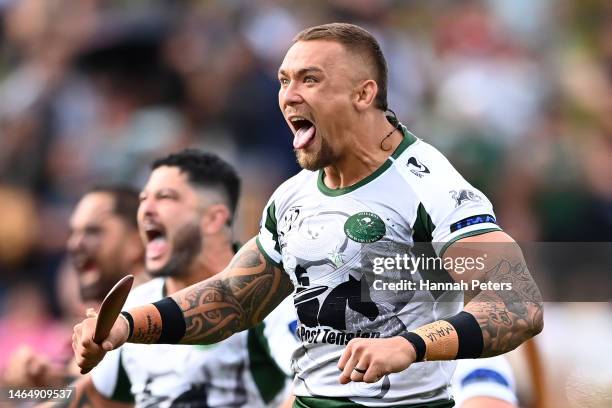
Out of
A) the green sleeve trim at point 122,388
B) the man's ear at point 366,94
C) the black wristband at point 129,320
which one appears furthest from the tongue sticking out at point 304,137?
the green sleeve trim at point 122,388

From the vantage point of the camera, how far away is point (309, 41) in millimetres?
5203

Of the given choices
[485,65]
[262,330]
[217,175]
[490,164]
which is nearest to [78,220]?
[217,175]

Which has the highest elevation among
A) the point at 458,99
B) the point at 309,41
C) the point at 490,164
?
the point at 458,99

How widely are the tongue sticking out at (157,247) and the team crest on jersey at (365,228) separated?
2.38 meters

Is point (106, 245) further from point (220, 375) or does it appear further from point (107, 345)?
point (107, 345)

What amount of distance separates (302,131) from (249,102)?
5937 millimetres

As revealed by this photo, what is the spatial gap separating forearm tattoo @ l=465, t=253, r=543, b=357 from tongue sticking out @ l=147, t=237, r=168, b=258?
2937 mm

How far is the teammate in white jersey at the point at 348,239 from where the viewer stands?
4.89 meters

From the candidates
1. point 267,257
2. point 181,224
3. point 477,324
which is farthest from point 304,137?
point 181,224

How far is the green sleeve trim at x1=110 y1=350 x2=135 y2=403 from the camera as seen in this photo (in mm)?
7238

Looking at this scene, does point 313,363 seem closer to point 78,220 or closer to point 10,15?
point 78,220

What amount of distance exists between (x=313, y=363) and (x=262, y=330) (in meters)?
1.69

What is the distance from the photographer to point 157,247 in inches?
285

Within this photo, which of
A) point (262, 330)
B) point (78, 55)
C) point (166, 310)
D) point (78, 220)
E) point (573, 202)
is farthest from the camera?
point (78, 55)
